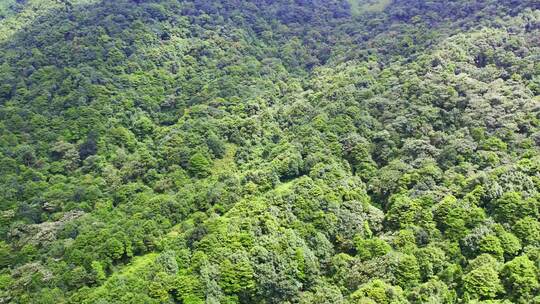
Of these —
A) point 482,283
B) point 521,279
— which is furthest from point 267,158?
point 521,279

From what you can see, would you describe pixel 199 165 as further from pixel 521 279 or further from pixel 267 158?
pixel 521 279

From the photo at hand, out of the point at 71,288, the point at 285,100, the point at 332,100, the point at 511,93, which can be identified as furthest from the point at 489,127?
the point at 71,288

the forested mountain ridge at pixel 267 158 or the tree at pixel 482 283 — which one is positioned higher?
the tree at pixel 482 283

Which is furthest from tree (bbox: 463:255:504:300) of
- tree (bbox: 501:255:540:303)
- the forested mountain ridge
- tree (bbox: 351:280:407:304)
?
tree (bbox: 351:280:407:304)

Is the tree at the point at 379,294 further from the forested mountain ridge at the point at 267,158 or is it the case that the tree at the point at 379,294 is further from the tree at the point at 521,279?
the tree at the point at 521,279

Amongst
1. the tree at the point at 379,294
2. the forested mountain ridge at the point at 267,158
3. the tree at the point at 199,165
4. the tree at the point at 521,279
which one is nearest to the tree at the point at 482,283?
the forested mountain ridge at the point at 267,158

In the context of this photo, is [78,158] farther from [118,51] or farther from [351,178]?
[351,178]

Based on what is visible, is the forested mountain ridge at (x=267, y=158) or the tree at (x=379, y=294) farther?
the forested mountain ridge at (x=267, y=158)

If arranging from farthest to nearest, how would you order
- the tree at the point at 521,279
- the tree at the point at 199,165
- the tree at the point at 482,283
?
the tree at the point at 199,165 < the tree at the point at 482,283 < the tree at the point at 521,279

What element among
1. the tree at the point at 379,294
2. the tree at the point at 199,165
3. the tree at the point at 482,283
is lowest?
the tree at the point at 199,165
